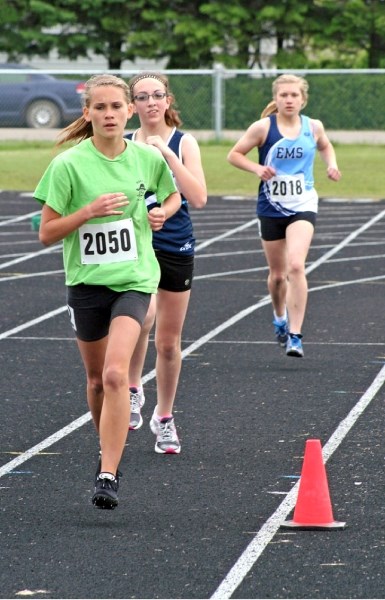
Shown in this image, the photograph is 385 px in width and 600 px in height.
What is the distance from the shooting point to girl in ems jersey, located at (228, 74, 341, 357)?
1133 cm

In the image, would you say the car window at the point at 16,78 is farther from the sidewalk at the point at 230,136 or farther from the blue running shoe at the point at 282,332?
the blue running shoe at the point at 282,332

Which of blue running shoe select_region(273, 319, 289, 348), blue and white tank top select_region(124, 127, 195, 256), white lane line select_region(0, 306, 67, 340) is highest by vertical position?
blue and white tank top select_region(124, 127, 195, 256)

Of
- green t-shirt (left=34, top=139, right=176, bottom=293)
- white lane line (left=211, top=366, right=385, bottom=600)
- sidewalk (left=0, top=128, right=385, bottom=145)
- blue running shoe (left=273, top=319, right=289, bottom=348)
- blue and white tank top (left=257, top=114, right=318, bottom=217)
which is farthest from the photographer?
sidewalk (left=0, top=128, right=385, bottom=145)

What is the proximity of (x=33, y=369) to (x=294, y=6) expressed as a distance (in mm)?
34116

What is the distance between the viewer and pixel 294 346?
1107 centimetres

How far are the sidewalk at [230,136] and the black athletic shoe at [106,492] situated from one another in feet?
91.0

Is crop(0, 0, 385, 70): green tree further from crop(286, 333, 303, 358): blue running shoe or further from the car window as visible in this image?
crop(286, 333, 303, 358): blue running shoe

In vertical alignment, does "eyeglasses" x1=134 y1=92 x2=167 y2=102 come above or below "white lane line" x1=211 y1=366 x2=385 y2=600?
above

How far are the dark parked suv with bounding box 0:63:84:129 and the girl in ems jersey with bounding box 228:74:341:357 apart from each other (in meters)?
24.6

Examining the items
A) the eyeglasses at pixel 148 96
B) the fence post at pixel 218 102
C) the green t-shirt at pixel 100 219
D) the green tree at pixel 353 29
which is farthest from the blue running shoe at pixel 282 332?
the green tree at pixel 353 29

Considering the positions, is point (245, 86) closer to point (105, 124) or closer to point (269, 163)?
point (269, 163)

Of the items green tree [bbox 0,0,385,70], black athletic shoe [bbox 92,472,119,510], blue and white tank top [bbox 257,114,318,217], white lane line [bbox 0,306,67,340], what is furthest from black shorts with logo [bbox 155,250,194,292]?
green tree [bbox 0,0,385,70]

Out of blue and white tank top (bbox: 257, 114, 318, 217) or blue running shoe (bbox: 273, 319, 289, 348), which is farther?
blue running shoe (bbox: 273, 319, 289, 348)

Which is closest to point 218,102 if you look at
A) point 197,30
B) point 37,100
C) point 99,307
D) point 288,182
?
point 37,100
